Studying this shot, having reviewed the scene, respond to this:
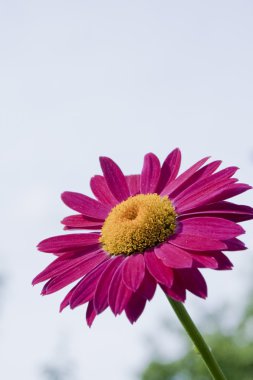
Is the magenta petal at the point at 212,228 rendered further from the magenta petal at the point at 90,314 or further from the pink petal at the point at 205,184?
the magenta petal at the point at 90,314

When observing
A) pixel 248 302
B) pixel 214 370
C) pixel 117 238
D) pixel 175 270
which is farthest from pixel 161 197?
pixel 248 302

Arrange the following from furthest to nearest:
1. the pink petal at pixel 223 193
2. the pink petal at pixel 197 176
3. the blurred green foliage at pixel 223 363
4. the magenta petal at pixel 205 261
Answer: the blurred green foliage at pixel 223 363 → the pink petal at pixel 197 176 → the pink petal at pixel 223 193 → the magenta petal at pixel 205 261

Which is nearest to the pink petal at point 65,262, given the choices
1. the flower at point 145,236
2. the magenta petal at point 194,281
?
the flower at point 145,236

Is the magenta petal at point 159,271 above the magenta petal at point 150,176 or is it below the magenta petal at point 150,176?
below

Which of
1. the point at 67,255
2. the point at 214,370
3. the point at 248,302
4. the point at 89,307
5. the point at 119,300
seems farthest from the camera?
the point at 248,302

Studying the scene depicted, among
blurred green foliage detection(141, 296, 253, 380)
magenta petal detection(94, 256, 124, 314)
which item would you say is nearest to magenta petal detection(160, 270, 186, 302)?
magenta petal detection(94, 256, 124, 314)

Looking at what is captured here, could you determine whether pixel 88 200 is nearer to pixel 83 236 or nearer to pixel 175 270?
pixel 83 236

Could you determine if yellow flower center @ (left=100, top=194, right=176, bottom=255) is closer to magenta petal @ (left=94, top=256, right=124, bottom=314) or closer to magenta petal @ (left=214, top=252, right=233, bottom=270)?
magenta petal @ (left=94, top=256, right=124, bottom=314)

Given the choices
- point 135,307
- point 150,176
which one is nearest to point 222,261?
point 135,307
